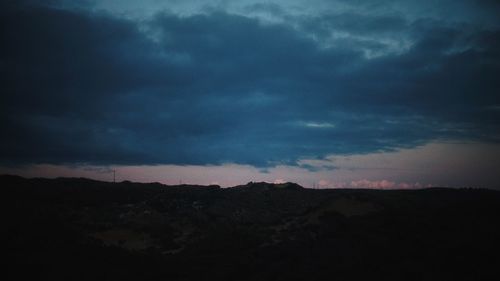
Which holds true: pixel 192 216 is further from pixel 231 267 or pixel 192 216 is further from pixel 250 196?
pixel 231 267

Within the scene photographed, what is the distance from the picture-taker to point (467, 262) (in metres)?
19.8

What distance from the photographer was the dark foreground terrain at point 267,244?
20406 millimetres

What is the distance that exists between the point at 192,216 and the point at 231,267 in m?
24.4

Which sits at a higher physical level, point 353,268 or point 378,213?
point 378,213

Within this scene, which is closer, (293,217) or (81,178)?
(293,217)

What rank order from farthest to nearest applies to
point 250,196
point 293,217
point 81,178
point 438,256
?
point 81,178 < point 250,196 < point 293,217 < point 438,256

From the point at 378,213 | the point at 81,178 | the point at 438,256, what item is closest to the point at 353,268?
the point at 438,256

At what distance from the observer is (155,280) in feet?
70.5

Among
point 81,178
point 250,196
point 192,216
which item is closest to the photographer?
point 192,216

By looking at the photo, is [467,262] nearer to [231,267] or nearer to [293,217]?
[231,267]

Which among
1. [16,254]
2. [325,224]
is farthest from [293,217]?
[16,254]

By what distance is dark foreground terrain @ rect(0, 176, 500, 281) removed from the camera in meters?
20.4

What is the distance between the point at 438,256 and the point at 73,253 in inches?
908

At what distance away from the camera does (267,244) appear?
30.5 meters
